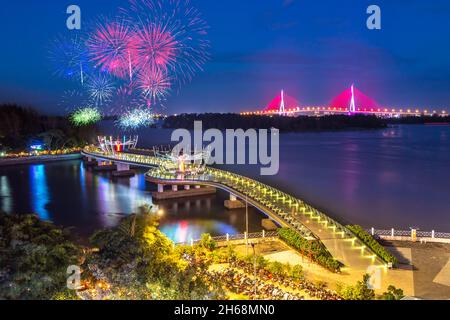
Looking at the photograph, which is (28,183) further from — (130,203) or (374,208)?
(374,208)

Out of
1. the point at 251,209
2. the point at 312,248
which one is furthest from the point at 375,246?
the point at 251,209

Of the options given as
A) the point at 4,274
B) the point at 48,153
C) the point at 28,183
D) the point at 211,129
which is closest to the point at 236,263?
the point at 4,274

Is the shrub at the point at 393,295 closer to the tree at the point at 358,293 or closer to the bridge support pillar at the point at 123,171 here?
the tree at the point at 358,293

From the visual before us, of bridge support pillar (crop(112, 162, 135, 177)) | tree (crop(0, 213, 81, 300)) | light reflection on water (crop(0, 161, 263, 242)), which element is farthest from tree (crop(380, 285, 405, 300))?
bridge support pillar (crop(112, 162, 135, 177))

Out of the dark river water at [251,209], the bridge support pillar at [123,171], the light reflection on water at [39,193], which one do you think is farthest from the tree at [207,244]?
the bridge support pillar at [123,171]

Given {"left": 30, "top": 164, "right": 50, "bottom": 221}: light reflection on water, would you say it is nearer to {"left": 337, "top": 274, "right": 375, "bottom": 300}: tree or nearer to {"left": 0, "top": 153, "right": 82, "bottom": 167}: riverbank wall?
{"left": 0, "top": 153, "right": 82, "bottom": 167}: riverbank wall

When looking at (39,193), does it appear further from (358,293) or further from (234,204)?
(358,293)

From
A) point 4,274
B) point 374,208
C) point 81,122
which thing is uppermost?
point 81,122
